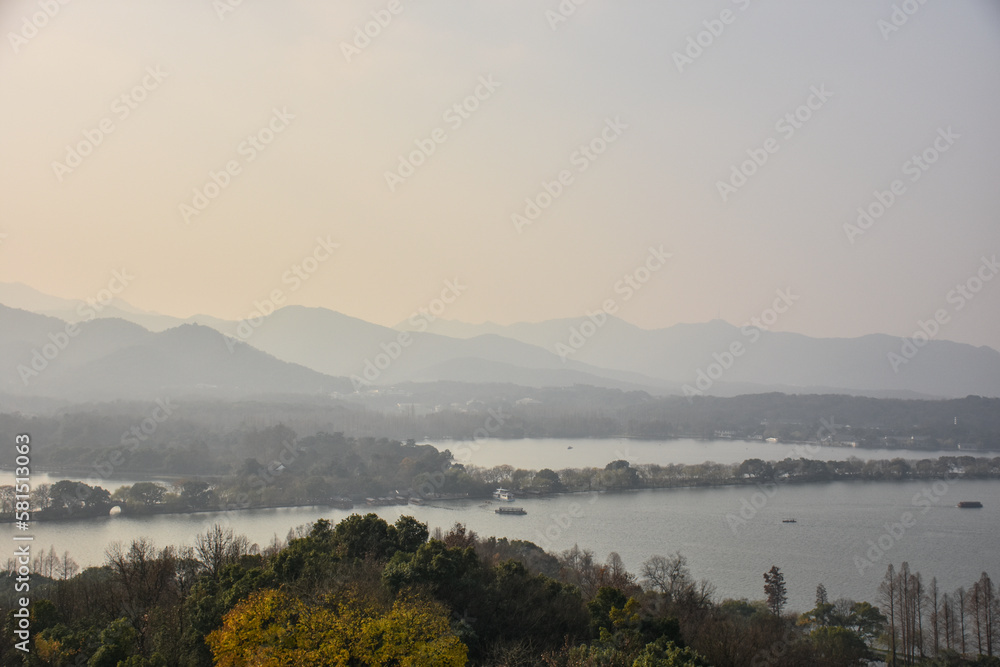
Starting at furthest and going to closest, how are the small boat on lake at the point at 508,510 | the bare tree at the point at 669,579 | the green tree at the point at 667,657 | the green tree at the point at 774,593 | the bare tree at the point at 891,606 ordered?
the small boat on lake at the point at 508,510 < the green tree at the point at 774,593 < the bare tree at the point at 669,579 < the bare tree at the point at 891,606 < the green tree at the point at 667,657

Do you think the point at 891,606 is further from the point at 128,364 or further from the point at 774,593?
the point at 128,364

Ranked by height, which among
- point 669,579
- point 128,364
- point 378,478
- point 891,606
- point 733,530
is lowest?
point 733,530

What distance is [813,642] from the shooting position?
755 cm

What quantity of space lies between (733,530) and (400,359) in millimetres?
74142

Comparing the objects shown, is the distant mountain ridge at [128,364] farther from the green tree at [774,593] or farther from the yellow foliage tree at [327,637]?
the yellow foliage tree at [327,637]

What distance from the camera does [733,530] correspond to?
53.8 ft

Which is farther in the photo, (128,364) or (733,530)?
(128,364)

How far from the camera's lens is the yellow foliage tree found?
14.8 ft

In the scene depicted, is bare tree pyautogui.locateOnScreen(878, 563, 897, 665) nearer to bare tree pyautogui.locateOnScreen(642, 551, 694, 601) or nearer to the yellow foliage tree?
bare tree pyautogui.locateOnScreen(642, 551, 694, 601)

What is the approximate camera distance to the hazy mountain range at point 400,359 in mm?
54344

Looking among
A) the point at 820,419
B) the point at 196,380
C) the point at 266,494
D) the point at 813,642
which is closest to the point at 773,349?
the point at 820,419

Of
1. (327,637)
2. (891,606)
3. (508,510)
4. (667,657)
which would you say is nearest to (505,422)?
(508,510)

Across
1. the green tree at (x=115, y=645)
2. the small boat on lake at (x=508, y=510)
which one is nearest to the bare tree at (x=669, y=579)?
the green tree at (x=115, y=645)

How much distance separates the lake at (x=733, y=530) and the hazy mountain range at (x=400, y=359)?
782 inches
